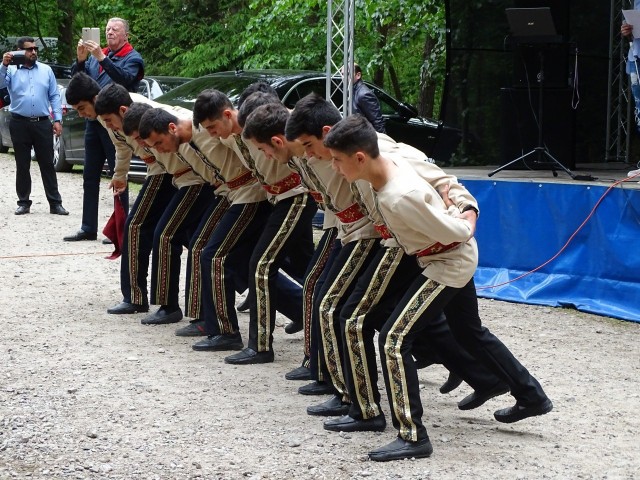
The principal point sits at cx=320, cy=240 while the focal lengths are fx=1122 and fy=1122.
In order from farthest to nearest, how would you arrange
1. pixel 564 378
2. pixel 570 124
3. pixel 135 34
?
pixel 135 34, pixel 570 124, pixel 564 378

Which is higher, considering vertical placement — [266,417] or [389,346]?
[389,346]

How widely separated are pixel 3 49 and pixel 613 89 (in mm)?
19015

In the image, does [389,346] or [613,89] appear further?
[613,89]

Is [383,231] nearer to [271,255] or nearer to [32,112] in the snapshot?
[271,255]

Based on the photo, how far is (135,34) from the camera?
80.6 feet

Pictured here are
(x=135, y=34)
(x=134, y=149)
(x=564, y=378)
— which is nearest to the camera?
(x=564, y=378)

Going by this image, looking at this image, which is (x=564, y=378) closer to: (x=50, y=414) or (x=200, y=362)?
(x=200, y=362)

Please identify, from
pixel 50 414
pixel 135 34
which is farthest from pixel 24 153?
pixel 135 34

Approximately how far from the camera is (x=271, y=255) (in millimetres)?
6262

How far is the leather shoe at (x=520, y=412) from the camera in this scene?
16.6 feet

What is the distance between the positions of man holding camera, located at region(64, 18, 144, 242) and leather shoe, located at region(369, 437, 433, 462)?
5340 mm

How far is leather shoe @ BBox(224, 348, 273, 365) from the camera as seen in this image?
254 inches

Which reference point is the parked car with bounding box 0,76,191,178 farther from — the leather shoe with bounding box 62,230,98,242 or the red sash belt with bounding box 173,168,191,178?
the red sash belt with bounding box 173,168,191,178

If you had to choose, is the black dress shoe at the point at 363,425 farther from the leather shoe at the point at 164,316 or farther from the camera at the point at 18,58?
the camera at the point at 18,58
